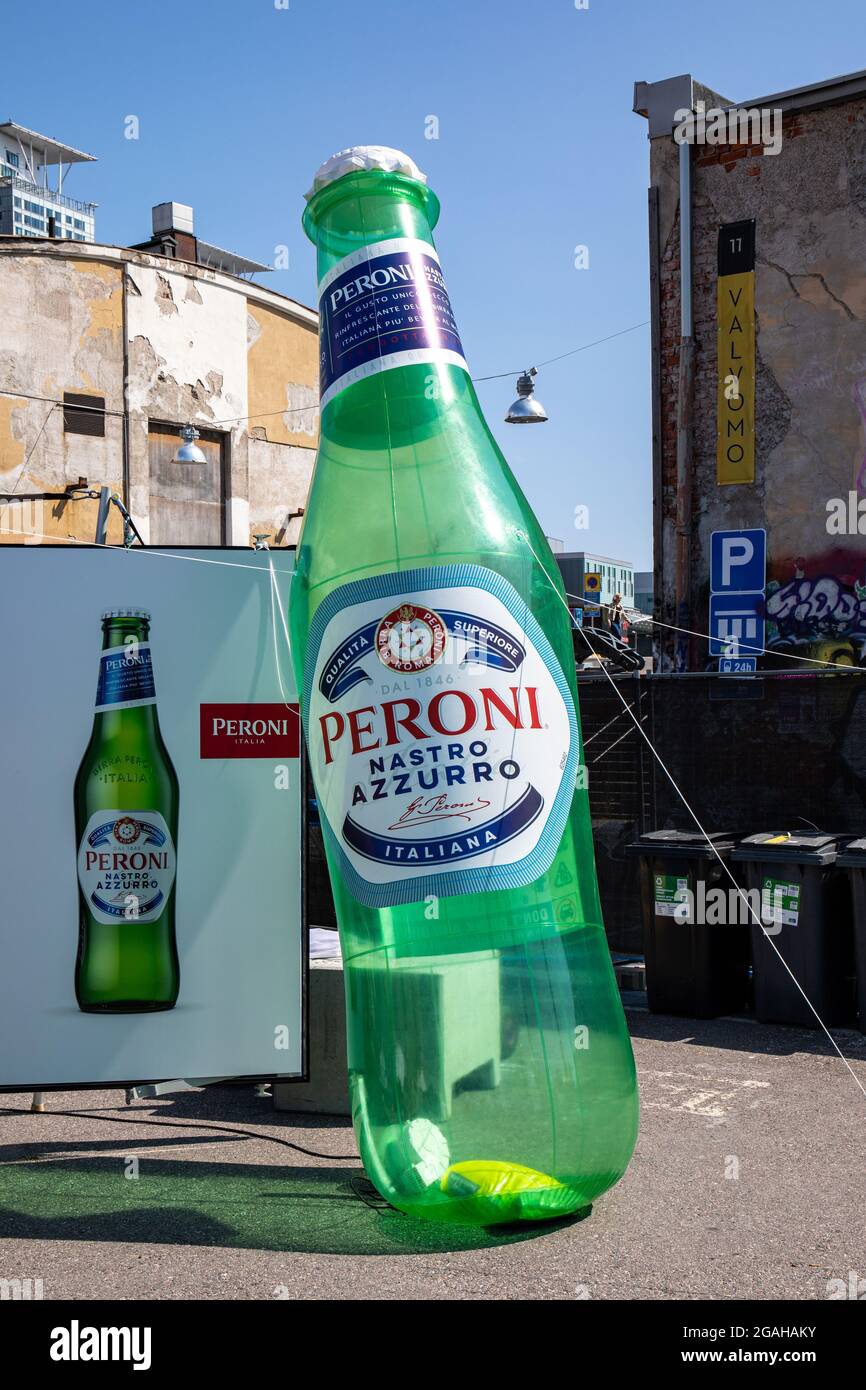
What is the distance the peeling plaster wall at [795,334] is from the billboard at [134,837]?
32.7 ft

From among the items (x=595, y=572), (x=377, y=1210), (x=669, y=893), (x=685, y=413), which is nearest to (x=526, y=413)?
(x=685, y=413)

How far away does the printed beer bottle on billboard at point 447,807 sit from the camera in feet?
14.8

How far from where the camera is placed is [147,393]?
24.4 m

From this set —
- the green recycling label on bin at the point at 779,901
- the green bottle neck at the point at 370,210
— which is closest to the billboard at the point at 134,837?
the green bottle neck at the point at 370,210

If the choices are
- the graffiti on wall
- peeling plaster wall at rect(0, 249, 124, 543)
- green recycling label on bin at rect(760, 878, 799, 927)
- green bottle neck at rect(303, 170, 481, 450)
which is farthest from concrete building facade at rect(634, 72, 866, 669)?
peeling plaster wall at rect(0, 249, 124, 543)

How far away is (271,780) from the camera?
18.7ft

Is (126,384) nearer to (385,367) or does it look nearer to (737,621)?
Result: (737,621)

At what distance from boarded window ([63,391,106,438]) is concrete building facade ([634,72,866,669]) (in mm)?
12178

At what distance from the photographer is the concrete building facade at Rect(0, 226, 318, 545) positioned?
23.1m

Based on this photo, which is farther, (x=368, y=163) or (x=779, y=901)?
(x=779, y=901)

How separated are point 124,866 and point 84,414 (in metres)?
19.8

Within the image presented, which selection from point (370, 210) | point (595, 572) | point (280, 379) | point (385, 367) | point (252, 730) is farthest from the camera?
point (595, 572)
